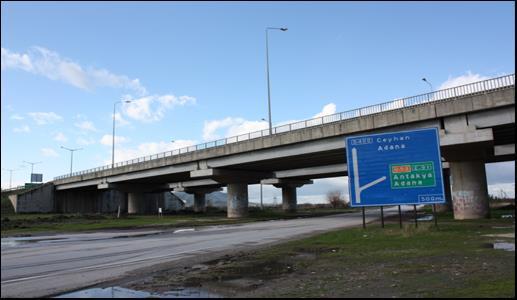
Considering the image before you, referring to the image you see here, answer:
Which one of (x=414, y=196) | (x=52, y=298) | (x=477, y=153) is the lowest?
(x=52, y=298)

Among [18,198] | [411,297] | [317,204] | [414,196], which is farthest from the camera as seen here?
[317,204]

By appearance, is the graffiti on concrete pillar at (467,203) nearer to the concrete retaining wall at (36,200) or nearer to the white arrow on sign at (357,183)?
the white arrow on sign at (357,183)

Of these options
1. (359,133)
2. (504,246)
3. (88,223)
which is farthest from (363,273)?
(88,223)

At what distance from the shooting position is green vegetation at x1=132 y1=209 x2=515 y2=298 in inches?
297

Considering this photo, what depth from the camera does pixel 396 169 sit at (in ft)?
74.7

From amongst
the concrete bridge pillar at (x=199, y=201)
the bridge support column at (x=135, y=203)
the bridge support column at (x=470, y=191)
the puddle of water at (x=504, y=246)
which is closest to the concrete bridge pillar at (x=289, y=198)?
the bridge support column at (x=135, y=203)

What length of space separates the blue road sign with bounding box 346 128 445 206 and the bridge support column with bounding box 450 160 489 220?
1300 centimetres

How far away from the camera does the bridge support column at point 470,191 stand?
32938 millimetres

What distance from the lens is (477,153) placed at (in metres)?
31.9

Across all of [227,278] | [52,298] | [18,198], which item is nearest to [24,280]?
[52,298]

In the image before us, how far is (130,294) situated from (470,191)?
30.7 meters

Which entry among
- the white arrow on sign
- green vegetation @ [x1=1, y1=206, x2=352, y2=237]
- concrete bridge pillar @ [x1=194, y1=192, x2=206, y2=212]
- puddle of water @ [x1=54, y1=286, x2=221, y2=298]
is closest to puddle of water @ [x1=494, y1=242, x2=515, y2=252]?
puddle of water @ [x1=54, y1=286, x2=221, y2=298]

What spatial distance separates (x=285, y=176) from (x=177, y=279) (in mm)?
61136

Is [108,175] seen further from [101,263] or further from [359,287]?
[359,287]
